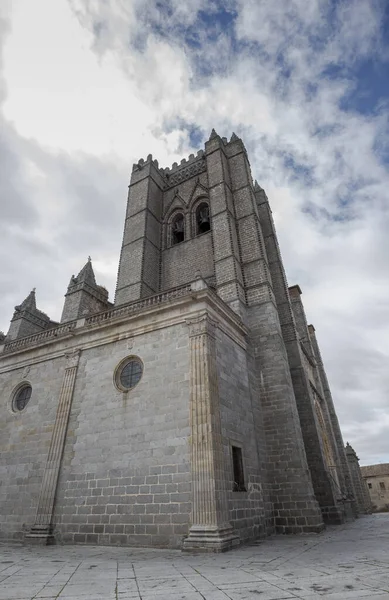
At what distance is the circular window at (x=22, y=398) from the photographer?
12138 mm

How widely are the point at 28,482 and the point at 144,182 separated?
57.0ft

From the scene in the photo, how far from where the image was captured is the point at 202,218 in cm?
1992

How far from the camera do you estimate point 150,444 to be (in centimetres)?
859

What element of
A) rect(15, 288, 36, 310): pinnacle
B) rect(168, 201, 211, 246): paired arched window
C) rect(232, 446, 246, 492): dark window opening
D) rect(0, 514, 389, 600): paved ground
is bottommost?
rect(0, 514, 389, 600): paved ground

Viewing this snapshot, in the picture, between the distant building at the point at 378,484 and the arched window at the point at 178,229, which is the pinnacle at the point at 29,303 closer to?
the arched window at the point at 178,229

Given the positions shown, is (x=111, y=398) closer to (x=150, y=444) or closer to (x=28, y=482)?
(x=150, y=444)

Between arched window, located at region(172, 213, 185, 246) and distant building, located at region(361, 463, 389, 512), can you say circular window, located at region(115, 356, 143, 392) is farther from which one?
distant building, located at region(361, 463, 389, 512)

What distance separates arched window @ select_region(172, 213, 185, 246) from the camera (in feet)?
66.8

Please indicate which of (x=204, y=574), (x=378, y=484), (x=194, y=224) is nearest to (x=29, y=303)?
(x=194, y=224)

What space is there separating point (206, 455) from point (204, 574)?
122 inches

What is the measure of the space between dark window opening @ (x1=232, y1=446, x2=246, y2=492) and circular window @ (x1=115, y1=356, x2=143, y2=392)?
3.41 m

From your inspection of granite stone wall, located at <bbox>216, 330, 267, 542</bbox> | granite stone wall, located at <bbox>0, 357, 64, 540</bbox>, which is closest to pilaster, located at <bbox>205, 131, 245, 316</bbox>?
granite stone wall, located at <bbox>216, 330, 267, 542</bbox>

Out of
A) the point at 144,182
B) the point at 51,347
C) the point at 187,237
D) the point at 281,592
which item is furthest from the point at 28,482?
the point at 144,182

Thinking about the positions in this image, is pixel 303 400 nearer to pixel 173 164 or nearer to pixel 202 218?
pixel 202 218
